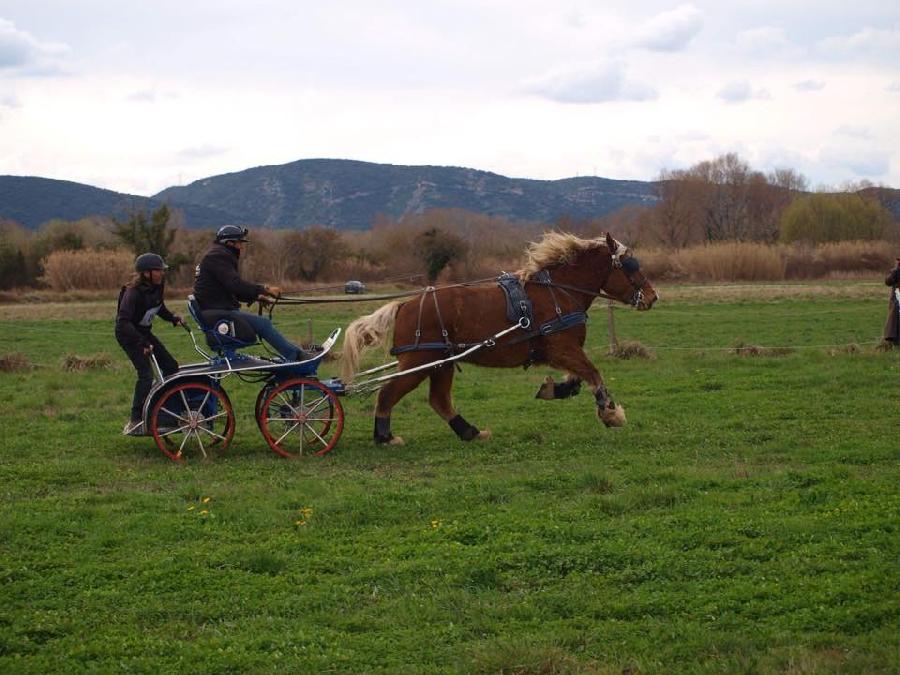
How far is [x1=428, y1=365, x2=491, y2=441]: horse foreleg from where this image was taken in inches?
446

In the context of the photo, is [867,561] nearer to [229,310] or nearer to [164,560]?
[164,560]

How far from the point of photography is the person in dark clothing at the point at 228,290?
10.6m

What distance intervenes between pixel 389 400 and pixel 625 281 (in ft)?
9.87

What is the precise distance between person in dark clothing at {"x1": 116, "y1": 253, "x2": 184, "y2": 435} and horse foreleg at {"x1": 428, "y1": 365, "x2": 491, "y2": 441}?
2729 millimetres

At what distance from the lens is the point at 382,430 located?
11.3 meters

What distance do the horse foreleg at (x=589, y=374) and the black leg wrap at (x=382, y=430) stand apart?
6.07ft

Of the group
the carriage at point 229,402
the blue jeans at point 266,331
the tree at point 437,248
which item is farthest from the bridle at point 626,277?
the tree at point 437,248

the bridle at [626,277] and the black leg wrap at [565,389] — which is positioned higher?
the bridle at [626,277]

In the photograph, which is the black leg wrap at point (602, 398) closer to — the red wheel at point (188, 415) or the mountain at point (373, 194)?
the red wheel at point (188, 415)

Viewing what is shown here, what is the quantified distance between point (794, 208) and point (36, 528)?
69.9 meters

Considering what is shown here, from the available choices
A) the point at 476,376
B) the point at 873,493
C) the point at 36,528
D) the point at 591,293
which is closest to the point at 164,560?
the point at 36,528

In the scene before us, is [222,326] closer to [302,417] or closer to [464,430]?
[302,417]

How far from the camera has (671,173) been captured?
9012 centimetres

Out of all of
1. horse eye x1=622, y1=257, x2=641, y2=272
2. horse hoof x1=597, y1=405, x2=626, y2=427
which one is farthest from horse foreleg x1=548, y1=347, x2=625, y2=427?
horse eye x1=622, y1=257, x2=641, y2=272
